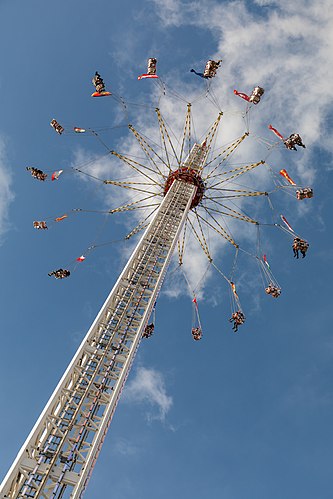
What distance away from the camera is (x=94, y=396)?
82.0ft

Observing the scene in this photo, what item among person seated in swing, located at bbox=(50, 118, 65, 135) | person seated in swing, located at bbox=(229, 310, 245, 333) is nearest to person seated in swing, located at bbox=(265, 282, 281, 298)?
person seated in swing, located at bbox=(229, 310, 245, 333)

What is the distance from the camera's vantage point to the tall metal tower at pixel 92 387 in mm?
20656

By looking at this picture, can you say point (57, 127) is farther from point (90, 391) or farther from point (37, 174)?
point (90, 391)

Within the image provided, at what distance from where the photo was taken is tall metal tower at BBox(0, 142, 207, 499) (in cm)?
2066

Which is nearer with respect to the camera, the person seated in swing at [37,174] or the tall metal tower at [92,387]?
the tall metal tower at [92,387]

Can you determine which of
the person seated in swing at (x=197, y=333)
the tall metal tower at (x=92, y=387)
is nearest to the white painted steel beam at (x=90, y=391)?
the tall metal tower at (x=92, y=387)

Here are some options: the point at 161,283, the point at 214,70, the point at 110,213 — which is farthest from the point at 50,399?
the point at 214,70

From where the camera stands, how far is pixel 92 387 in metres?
25.3

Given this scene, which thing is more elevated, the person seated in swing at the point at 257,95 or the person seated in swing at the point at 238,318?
the person seated in swing at the point at 257,95

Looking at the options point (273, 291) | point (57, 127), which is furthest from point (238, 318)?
point (57, 127)

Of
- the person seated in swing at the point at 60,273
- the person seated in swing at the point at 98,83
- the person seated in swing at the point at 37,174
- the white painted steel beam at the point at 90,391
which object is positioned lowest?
the white painted steel beam at the point at 90,391

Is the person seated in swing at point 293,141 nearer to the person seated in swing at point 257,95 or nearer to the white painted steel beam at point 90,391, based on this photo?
the person seated in swing at point 257,95

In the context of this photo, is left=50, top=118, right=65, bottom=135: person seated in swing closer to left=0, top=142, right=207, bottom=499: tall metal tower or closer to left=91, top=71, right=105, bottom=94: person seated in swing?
left=91, top=71, right=105, bottom=94: person seated in swing

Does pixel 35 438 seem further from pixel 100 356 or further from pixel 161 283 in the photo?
pixel 161 283
